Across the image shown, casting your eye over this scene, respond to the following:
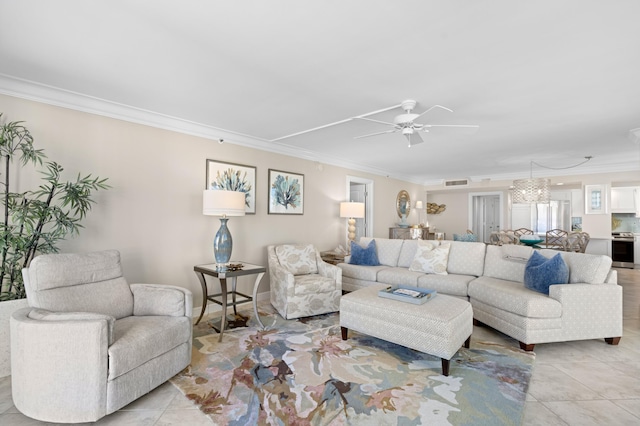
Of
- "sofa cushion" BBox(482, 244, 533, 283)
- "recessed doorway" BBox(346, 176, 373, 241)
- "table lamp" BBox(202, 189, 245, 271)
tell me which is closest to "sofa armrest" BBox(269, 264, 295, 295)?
"table lamp" BBox(202, 189, 245, 271)

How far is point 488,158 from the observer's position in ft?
19.0

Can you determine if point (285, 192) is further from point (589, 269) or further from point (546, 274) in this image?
point (589, 269)

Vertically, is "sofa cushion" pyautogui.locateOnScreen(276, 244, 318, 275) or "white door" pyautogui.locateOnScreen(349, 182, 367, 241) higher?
"white door" pyautogui.locateOnScreen(349, 182, 367, 241)

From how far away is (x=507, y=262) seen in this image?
3.83 meters

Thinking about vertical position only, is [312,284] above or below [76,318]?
below

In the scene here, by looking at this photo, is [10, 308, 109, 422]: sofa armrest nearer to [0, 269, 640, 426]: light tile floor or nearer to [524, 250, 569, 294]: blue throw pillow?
[0, 269, 640, 426]: light tile floor

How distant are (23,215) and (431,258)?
4311 mm

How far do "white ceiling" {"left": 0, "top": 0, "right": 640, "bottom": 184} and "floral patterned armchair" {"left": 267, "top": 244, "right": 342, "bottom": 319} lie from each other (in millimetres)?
1726

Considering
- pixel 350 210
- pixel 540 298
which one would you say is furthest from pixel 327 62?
pixel 350 210

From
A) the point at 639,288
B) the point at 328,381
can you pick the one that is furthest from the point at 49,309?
the point at 639,288

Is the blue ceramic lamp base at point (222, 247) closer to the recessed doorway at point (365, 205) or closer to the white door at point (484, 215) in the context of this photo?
the recessed doorway at point (365, 205)

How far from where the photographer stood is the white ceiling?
1.76 metres

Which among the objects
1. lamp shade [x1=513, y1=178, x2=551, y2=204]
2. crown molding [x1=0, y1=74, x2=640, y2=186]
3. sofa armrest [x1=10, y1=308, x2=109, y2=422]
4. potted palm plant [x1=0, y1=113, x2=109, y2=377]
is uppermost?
crown molding [x1=0, y1=74, x2=640, y2=186]

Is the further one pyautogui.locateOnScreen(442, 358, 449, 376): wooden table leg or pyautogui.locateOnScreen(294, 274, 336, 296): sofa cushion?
pyautogui.locateOnScreen(294, 274, 336, 296): sofa cushion
